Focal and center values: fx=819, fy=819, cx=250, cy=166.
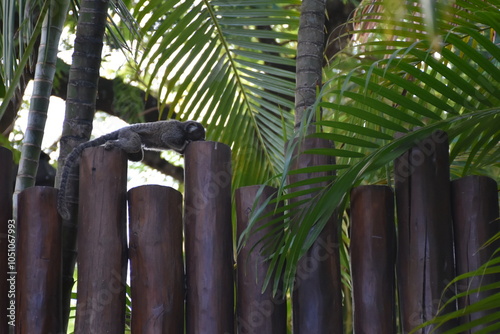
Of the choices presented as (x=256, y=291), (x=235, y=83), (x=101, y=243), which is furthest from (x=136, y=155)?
(x=235, y=83)

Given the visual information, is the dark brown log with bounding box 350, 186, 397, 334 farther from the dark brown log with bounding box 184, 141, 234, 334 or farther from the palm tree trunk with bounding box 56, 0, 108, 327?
the palm tree trunk with bounding box 56, 0, 108, 327

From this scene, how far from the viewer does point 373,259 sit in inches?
93.1

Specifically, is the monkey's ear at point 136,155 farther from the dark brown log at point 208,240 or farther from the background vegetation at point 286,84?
the dark brown log at point 208,240

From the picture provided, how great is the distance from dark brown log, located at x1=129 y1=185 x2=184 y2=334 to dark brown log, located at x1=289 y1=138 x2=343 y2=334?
1.13 feet

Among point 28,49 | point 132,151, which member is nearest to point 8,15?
point 28,49

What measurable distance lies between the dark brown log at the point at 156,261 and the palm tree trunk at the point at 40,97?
505 mm

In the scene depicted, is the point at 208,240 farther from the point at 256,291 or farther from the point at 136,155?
the point at 136,155

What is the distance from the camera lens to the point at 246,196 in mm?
2488

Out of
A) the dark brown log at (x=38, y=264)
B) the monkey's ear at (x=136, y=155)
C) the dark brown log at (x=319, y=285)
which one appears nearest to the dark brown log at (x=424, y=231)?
the dark brown log at (x=319, y=285)

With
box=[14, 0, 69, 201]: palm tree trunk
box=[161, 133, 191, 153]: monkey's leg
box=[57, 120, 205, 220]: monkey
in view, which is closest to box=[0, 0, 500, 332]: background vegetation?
box=[14, 0, 69, 201]: palm tree trunk

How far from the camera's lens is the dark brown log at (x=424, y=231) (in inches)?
90.3

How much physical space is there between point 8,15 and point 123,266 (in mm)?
871

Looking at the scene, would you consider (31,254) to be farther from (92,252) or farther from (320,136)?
(320,136)

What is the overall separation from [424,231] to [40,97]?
1.39 meters
